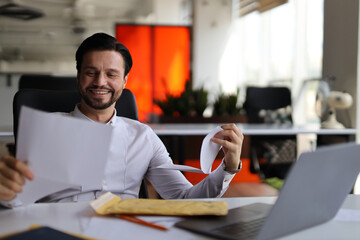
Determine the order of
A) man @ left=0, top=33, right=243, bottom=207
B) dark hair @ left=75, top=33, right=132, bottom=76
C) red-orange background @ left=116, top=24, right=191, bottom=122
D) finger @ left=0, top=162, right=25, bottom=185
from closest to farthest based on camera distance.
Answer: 1. finger @ left=0, top=162, right=25, bottom=185
2. man @ left=0, top=33, right=243, bottom=207
3. dark hair @ left=75, top=33, right=132, bottom=76
4. red-orange background @ left=116, top=24, right=191, bottom=122

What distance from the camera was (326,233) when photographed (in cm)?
90

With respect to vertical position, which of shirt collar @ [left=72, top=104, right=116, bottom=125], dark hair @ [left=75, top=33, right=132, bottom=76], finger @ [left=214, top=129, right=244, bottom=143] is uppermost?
dark hair @ [left=75, top=33, right=132, bottom=76]

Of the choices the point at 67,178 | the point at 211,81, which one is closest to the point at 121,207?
the point at 67,178

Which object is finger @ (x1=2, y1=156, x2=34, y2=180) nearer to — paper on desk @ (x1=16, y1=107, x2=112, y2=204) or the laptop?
paper on desk @ (x1=16, y1=107, x2=112, y2=204)

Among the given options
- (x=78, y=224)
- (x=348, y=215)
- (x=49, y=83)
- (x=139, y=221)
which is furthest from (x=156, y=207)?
(x=49, y=83)

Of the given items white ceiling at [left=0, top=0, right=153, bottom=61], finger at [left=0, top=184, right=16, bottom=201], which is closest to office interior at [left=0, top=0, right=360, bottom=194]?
white ceiling at [left=0, top=0, right=153, bottom=61]

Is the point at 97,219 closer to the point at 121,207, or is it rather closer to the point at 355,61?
the point at 121,207

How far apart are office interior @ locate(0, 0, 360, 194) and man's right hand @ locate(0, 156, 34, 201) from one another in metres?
4.35

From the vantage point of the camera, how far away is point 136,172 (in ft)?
5.13

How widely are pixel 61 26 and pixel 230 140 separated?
9.89 metres

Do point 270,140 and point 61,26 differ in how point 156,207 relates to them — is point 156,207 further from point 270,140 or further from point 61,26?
point 61,26

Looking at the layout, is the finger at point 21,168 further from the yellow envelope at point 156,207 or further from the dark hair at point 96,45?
the dark hair at point 96,45

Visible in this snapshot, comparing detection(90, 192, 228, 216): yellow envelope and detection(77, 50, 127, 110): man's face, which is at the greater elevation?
detection(77, 50, 127, 110): man's face

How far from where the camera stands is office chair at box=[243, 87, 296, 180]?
3.21 m
